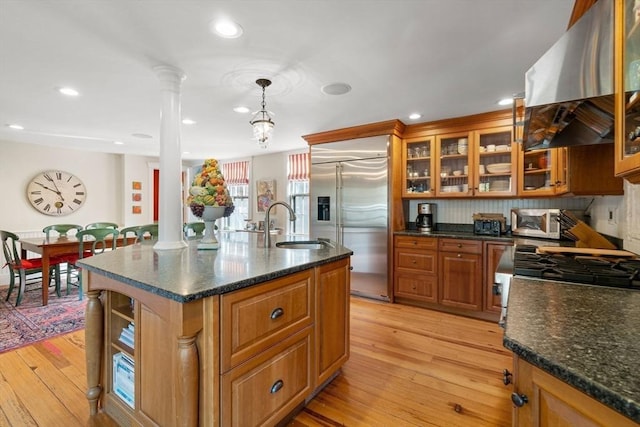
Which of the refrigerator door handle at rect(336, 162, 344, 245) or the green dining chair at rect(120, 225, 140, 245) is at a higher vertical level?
the refrigerator door handle at rect(336, 162, 344, 245)

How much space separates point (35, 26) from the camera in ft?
5.81

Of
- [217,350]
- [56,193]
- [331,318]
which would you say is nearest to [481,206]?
[331,318]

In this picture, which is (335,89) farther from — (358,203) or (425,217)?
(425,217)

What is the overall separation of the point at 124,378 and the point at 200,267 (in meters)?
0.73

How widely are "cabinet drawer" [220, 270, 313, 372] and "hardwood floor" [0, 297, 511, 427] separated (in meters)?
0.63

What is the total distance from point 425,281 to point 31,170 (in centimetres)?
654

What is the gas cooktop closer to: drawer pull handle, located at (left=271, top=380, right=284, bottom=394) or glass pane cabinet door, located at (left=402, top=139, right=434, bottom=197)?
drawer pull handle, located at (left=271, top=380, right=284, bottom=394)

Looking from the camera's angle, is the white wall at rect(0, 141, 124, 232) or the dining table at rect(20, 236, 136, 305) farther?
the white wall at rect(0, 141, 124, 232)

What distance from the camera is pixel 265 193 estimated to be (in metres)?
5.94

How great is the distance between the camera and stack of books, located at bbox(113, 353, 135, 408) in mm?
1527

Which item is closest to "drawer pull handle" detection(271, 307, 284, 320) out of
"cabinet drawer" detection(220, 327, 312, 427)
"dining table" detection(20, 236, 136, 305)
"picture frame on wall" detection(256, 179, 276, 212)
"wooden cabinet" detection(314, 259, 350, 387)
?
"cabinet drawer" detection(220, 327, 312, 427)

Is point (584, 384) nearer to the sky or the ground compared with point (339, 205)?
nearer to the ground

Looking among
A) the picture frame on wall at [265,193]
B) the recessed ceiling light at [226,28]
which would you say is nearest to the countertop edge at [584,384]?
the recessed ceiling light at [226,28]

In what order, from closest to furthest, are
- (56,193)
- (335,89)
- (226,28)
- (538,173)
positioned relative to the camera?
1. (226,28)
2. (335,89)
3. (538,173)
4. (56,193)
